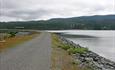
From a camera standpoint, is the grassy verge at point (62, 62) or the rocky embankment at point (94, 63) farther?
the rocky embankment at point (94, 63)

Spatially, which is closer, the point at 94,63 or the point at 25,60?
the point at 25,60

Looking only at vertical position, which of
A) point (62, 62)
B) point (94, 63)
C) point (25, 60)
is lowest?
point (94, 63)

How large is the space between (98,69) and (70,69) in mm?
2953

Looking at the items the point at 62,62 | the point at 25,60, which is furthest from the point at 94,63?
the point at 25,60

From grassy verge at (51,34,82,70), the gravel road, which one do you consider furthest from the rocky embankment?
the gravel road

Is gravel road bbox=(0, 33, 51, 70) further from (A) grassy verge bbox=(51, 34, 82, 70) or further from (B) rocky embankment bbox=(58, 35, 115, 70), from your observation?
(B) rocky embankment bbox=(58, 35, 115, 70)

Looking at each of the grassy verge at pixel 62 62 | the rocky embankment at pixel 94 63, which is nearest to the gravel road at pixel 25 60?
the grassy verge at pixel 62 62

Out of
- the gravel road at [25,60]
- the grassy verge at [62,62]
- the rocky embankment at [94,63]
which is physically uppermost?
the gravel road at [25,60]

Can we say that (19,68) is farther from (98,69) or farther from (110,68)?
(110,68)

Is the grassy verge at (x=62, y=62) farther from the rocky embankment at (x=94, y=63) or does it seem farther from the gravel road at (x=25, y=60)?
the rocky embankment at (x=94, y=63)

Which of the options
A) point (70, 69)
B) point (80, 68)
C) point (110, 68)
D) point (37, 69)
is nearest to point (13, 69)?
point (37, 69)

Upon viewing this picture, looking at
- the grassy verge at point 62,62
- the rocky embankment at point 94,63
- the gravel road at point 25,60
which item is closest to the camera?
the gravel road at point 25,60

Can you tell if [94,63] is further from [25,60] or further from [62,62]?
[25,60]

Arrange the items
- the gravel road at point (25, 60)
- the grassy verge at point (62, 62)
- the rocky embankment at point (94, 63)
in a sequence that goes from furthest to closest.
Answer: the rocky embankment at point (94, 63)
the grassy verge at point (62, 62)
the gravel road at point (25, 60)
